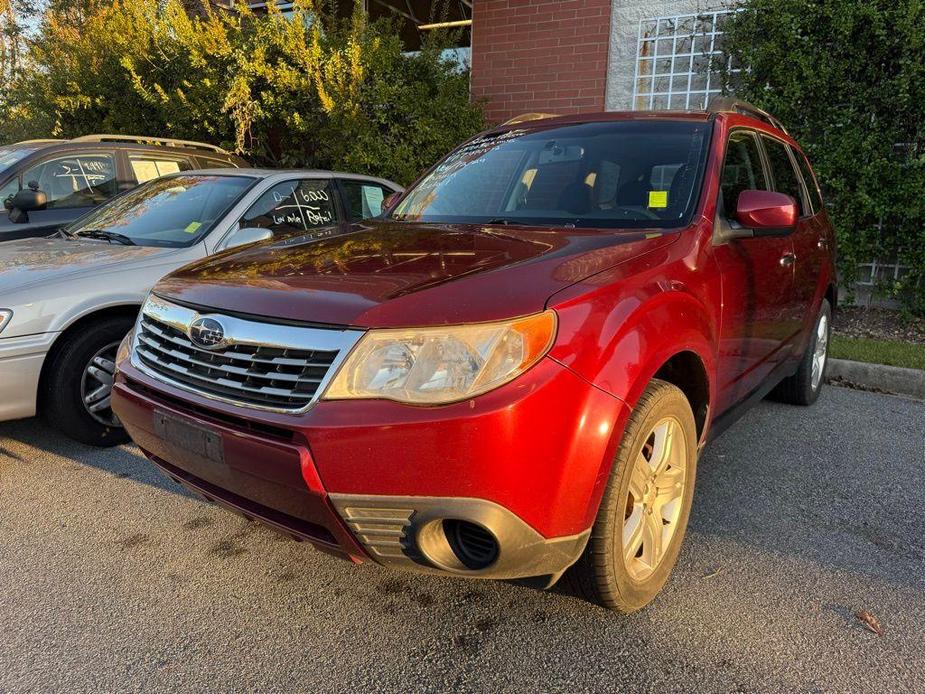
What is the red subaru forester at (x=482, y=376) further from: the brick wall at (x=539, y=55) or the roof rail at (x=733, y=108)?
the brick wall at (x=539, y=55)

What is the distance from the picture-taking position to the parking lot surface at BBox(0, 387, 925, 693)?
2.03 metres

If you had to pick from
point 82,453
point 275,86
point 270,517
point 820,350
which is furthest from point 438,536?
point 275,86

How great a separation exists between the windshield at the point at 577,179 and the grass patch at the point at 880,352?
11.4ft

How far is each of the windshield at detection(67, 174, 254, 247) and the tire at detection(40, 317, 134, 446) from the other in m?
0.77

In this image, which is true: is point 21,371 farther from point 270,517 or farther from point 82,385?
point 270,517

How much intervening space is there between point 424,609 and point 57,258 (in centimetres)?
297

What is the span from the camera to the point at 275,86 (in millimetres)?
8391

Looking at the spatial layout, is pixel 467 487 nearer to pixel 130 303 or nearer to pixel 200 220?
pixel 130 303

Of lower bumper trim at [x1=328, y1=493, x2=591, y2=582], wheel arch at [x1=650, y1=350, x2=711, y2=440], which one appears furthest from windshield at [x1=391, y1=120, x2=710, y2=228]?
lower bumper trim at [x1=328, y1=493, x2=591, y2=582]

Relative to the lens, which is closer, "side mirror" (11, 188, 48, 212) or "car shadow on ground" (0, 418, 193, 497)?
"car shadow on ground" (0, 418, 193, 497)

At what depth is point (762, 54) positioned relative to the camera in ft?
22.3

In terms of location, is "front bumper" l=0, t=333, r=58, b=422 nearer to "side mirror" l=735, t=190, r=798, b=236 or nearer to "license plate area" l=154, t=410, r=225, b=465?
"license plate area" l=154, t=410, r=225, b=465

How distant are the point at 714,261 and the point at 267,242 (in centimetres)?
190

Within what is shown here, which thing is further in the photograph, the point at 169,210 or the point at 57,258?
the point at 169,210
